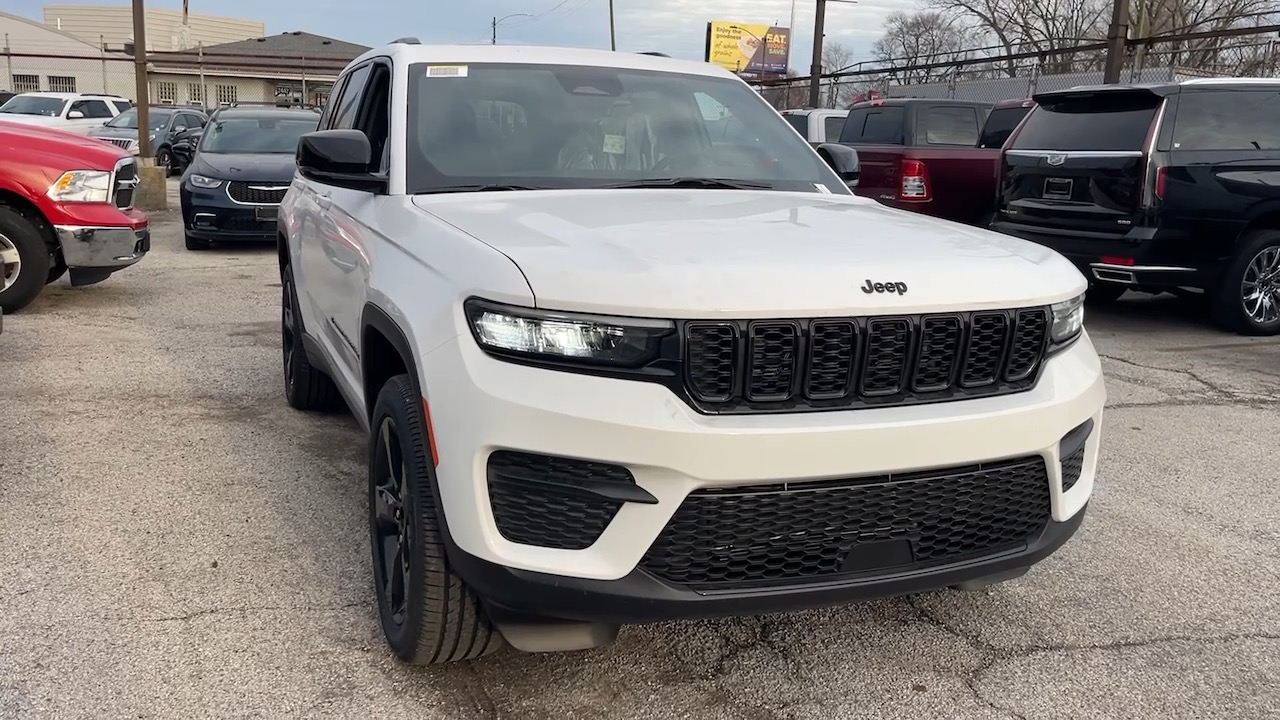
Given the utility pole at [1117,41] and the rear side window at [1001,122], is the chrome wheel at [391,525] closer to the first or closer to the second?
the rear side window at [1001,122]

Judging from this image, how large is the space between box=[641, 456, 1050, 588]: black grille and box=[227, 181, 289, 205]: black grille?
10.3m

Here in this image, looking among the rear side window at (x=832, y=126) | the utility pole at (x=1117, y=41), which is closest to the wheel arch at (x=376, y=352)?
the utility pole at (x=1117, y=41)

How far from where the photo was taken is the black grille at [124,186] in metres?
8.27

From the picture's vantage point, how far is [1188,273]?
298 inches

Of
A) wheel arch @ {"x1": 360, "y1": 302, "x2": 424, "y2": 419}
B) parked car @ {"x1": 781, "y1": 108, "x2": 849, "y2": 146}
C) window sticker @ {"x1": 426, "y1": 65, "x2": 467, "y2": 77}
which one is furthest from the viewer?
parked car @ {"x1": 781, "y1": 108, "x2": 849, "y2": 146}

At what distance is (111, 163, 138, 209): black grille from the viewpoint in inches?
326

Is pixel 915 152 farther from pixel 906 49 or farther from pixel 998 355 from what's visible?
pixel 906 49

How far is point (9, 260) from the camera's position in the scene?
780 centimetres

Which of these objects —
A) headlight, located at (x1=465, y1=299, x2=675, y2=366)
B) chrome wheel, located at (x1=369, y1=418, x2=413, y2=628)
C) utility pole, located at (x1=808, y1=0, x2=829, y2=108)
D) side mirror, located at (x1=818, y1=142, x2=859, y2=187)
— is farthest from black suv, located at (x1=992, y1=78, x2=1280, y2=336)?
utility pole, located at (x1=808, y1=0, x2=829, y2=108)

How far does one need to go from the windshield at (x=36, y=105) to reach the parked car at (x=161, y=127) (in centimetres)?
108

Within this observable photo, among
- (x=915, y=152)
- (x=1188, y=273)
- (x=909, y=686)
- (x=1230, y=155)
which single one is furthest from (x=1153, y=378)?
(x=909, y=686)

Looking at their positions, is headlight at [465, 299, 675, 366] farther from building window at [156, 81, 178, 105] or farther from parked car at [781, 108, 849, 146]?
building window at [156, 81, 178, 105]

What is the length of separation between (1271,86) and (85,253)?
900 cm

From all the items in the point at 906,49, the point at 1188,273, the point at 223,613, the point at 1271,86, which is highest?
the point at 906,49
